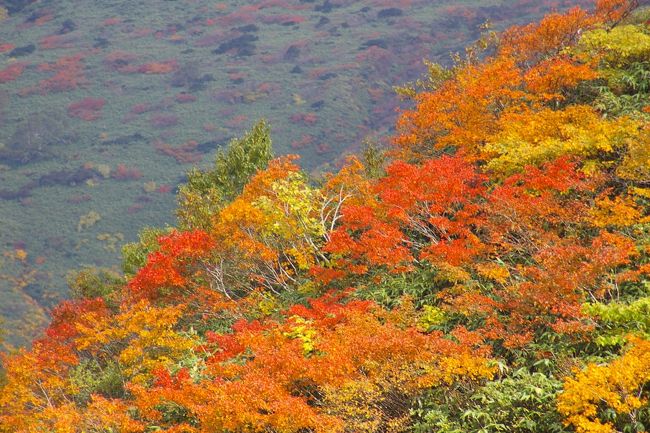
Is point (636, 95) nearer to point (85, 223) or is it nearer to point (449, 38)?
point (85, 223)

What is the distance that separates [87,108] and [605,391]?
15937 centimetres

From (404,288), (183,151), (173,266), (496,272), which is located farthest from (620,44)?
(183,151)

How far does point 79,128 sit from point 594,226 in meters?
144

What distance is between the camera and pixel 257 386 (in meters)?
13.3

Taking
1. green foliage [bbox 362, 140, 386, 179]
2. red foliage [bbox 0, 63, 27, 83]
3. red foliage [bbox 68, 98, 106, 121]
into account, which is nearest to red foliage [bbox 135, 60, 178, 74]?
red foliage [bbox 68, 98, 106, 121]

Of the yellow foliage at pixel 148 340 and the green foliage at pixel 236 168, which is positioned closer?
the yellow foliage at pixel 148 340

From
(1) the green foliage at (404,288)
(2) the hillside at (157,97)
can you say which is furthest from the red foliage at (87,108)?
(1) the green foliage at (404,288)

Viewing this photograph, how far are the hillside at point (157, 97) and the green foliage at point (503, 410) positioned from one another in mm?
90752

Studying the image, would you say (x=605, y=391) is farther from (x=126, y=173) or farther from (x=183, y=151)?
(x=183, y=151)

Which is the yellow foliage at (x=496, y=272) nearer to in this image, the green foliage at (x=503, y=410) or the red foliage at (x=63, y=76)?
the green foliage at (x=503, y=410)

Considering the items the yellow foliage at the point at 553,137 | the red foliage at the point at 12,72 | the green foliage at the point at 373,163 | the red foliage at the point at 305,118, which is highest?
the yellow foliage at the point at 553,137

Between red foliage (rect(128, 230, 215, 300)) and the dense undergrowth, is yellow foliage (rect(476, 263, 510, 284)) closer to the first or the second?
the dense undergrowth

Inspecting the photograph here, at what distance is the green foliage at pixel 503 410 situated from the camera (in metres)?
11.4

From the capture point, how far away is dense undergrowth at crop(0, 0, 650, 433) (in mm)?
12570
